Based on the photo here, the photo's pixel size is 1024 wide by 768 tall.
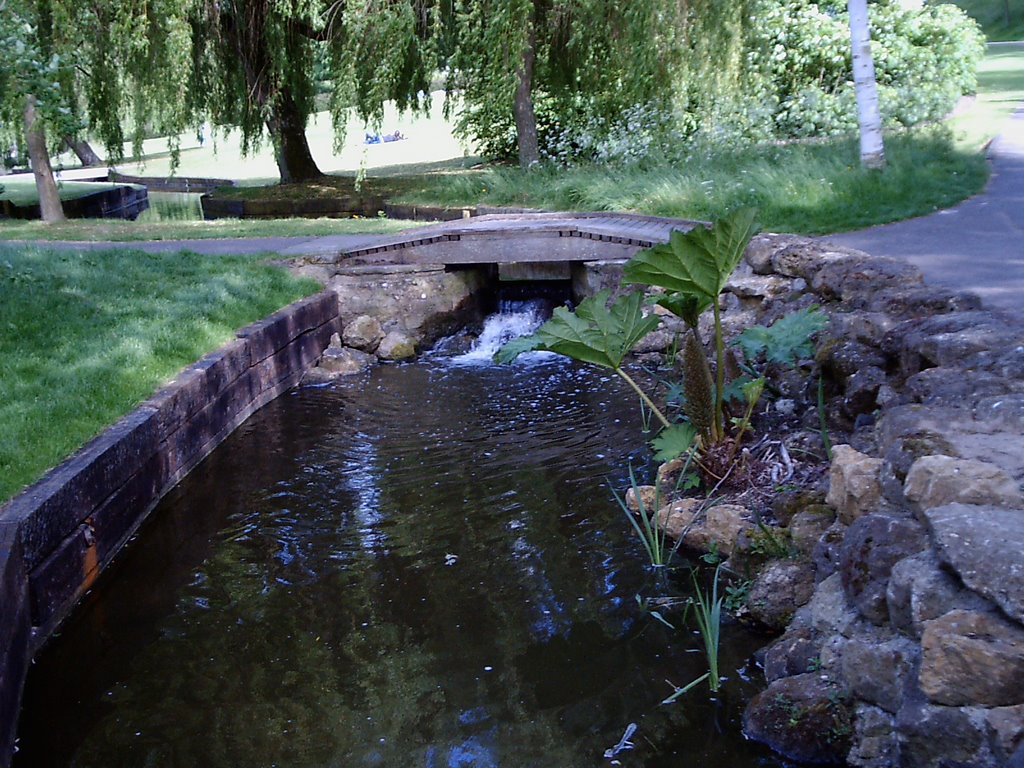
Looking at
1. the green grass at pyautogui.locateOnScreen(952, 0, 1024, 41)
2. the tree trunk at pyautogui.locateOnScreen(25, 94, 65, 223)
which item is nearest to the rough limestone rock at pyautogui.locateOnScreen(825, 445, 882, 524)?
the tree trunk at pyautogui.locateOnScreen(25, 94, 65, 223)

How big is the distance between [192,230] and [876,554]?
12.8 m

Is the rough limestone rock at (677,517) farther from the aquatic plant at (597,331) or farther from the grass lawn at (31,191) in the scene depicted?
the grass lawn at (31,191)

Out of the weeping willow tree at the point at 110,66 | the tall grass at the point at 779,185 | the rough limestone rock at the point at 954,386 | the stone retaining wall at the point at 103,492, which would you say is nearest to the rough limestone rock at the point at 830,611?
the rough limestone rock at the point at 954,386

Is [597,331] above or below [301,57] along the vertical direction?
below

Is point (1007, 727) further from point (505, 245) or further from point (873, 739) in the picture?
point (505, 245)

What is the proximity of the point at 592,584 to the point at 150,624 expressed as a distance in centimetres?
210

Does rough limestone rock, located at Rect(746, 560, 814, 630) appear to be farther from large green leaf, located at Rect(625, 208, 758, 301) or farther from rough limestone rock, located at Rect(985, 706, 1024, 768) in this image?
rough limestone rock, located at Rect(985, 706, 1024, 768)

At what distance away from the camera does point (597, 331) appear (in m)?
5.81

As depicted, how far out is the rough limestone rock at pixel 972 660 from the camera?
2.96 metres

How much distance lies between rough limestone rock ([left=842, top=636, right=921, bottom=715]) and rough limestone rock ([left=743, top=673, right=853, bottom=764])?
0.33ft

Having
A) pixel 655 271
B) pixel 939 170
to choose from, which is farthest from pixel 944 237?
pixel 655 271

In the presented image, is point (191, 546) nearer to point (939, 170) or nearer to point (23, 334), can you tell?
point (23, 334)

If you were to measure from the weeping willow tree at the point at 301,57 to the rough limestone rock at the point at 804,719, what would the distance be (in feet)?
40.7

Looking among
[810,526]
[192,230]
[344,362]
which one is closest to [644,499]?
[810,526]
